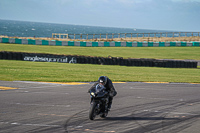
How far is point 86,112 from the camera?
1048 cm

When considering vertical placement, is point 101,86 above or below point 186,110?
above

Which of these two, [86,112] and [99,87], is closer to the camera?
[99,87]

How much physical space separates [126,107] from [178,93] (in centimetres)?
550

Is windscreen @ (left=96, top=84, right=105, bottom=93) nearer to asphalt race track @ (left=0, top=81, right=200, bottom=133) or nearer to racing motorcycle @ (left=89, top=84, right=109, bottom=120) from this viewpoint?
racing motorcycle @ (left=89, top=84, right=109, bottom=120)

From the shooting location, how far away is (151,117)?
400 inches

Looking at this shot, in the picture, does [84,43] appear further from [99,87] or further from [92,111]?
[92,111]

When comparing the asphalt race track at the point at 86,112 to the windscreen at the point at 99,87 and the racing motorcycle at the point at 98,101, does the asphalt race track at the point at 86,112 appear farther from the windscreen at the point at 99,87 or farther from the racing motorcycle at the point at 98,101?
the windscreen at the point at 99,87

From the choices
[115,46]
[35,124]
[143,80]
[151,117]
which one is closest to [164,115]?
[151,117]

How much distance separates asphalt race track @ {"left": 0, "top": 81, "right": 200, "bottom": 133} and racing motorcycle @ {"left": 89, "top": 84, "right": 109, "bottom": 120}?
21cm

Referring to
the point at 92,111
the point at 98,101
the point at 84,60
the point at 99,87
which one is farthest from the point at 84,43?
the point at 92,111

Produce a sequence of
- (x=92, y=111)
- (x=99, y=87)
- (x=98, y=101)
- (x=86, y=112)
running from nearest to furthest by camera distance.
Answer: (x=92, y=111)
(x=98, y=101)
(x=99, y=87)
(x=86, y=112)

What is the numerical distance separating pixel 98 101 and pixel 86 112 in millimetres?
1121

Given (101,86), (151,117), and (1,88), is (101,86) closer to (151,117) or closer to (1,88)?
(151,117)

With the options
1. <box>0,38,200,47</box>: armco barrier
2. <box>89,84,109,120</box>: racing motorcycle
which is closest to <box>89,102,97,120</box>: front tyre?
<box>89,84,109,120</box>: racing motorcycle
